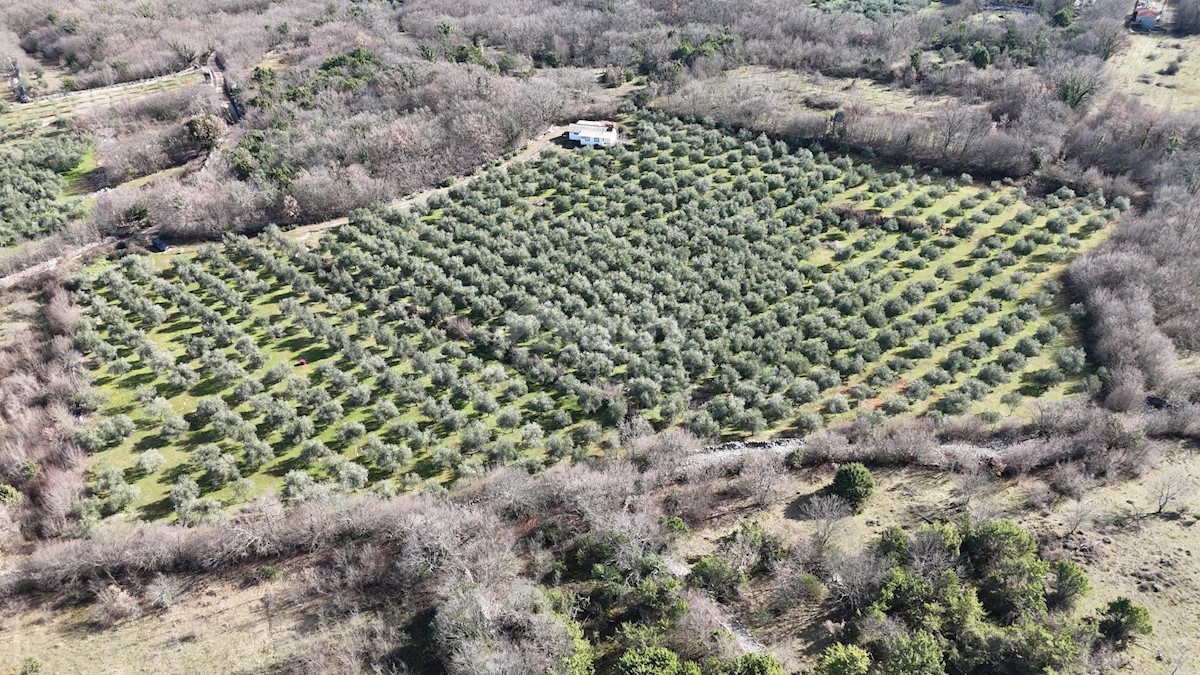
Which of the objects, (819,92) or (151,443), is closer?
(151,443)

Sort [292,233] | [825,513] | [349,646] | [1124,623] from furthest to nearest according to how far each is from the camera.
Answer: [292,233] < [825,513] < [349,646] < [1124,623]

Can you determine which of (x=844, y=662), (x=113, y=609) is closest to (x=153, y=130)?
(x=113, y=609)

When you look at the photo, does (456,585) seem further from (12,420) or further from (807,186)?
(807,186)

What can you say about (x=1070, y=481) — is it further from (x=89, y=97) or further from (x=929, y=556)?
(x=89, y=97)

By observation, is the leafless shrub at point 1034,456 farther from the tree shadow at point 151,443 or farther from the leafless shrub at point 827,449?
the tree shadow at point 151,443

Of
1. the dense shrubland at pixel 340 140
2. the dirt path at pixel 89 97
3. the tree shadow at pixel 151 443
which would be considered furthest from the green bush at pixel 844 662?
the dirt path at pixel 89 97

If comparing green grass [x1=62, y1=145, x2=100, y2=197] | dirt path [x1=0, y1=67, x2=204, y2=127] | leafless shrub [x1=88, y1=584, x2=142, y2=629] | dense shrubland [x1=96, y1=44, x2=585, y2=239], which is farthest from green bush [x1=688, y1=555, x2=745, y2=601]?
dirt path [x1=0, y1=67, x2=204, y2=127]
